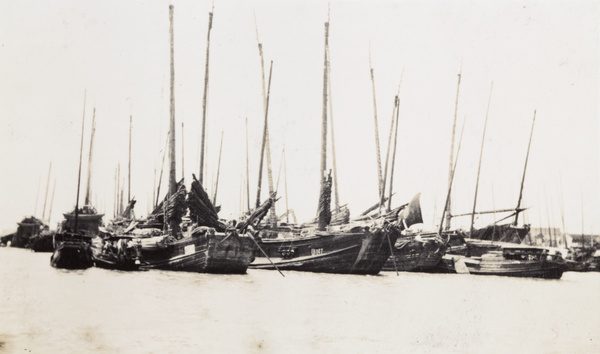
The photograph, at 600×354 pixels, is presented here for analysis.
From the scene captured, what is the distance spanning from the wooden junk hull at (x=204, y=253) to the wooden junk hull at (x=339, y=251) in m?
3.14

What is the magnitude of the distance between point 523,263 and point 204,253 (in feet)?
52.4

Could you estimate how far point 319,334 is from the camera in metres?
9.62

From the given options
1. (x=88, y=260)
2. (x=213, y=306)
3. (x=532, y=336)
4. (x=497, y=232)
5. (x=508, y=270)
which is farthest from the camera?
(x=497, y=232)

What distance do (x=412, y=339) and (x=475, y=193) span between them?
21.1 metres

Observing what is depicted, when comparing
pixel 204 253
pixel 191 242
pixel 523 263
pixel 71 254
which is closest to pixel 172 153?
pixel 191 242

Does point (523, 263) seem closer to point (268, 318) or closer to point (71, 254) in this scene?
point (268, 318)

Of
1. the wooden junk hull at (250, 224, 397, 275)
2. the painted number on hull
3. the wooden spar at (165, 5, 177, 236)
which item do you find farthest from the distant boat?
the wooden spar at (165, 5, 177, 236)

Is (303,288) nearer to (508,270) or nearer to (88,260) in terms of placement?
(88,260)

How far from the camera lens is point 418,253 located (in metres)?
28.5

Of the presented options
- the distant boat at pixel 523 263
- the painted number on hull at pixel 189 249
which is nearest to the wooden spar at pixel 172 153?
the painted number on hull at pixel 189 249

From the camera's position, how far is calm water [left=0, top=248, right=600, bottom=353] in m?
8.64

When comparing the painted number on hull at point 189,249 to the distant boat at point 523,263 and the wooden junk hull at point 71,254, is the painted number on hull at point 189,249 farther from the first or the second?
the distant boat at point 523,263

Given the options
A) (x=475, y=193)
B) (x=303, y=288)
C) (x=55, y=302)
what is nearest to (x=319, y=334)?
(x=55, y=302)

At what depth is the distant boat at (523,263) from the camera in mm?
26188
